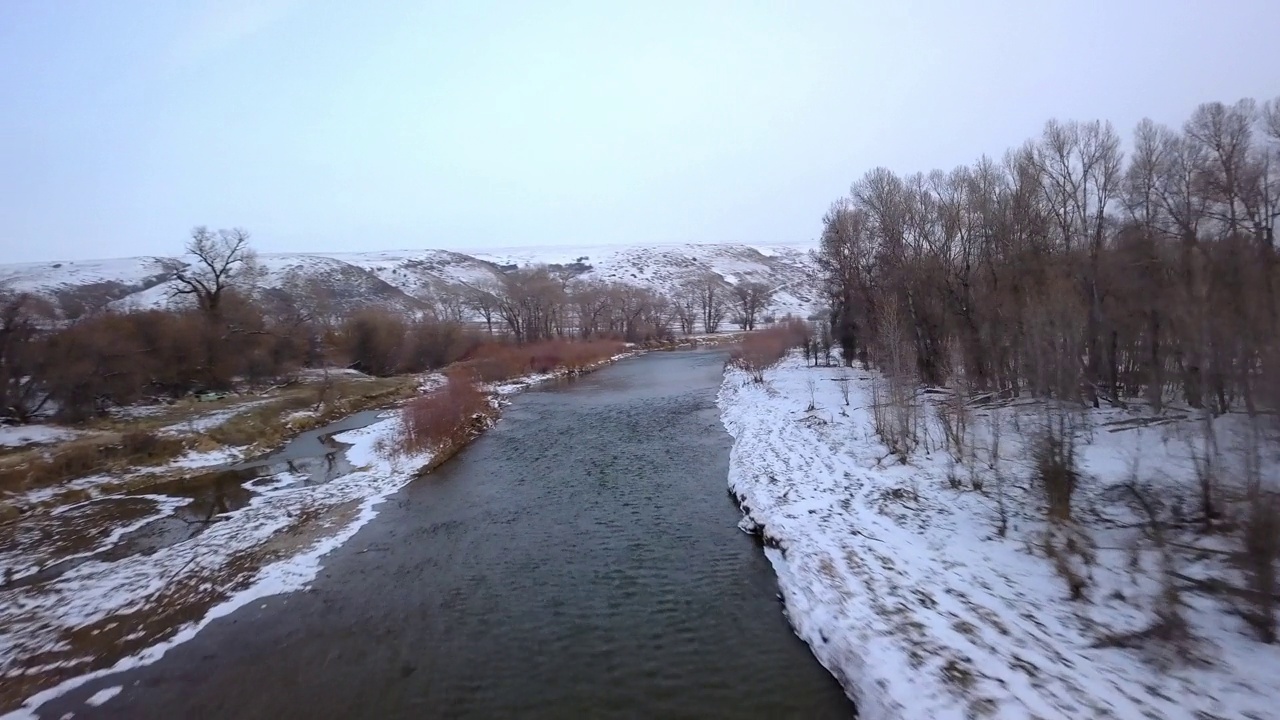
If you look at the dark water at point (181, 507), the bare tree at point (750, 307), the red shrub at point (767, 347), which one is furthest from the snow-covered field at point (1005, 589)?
the bare tree at point (750, 307)

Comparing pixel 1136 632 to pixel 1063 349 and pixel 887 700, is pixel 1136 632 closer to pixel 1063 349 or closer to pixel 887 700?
pixel 887 700

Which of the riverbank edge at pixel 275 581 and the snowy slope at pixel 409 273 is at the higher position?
the snowy slope at pixel 409 273

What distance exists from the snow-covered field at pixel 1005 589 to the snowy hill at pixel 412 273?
204ft

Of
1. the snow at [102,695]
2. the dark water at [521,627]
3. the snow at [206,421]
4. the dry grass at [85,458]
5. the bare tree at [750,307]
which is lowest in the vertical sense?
the snow at [102,695]

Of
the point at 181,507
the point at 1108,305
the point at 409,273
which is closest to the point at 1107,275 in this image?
the point at 1108,305

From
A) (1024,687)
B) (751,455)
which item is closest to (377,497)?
(751,455)

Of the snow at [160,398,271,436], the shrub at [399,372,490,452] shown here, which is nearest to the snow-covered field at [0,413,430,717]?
the shrub at [399,372,490,452]

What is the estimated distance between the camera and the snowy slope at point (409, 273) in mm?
96375

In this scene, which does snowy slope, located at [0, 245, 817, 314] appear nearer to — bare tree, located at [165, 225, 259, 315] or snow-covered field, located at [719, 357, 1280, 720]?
bare tree, located at [165, 225, 259, 315]

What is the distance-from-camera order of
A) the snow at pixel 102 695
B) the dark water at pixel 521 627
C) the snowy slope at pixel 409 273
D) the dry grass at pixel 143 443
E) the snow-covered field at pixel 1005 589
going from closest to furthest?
the snow-covered field at pixel 1005 589 → the dark water at pixel 521 627 → the snow at pixel 102 695 → the dry grass at pixel 143 443 → the snowy slope at pixel 409 273

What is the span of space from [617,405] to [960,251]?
51.5 ft

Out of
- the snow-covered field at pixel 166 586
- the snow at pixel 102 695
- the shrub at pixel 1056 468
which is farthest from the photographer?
the shrub at pixel 1056 468

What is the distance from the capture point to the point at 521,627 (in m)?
9.27

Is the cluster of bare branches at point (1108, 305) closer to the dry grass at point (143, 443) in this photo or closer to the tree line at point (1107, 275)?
the tree line at point (1107, 275)
